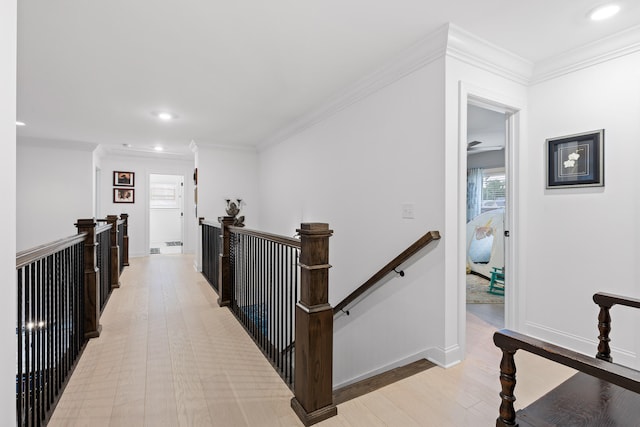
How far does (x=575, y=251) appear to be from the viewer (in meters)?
2.46

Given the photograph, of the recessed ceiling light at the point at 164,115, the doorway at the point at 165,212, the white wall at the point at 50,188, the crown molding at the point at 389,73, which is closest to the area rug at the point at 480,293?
the crown molding at the point at 389,73

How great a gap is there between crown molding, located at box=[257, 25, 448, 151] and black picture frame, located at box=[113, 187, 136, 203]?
16.6ft

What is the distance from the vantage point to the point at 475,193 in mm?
6531

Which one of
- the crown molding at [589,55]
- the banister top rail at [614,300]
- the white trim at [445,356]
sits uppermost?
the crown molding at [589,55]

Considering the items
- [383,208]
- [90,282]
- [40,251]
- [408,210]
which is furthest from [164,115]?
[408,210]

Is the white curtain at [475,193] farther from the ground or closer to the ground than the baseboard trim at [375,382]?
farther from the ground

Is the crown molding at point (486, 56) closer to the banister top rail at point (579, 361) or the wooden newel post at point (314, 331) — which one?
the wooden newel post at point (314, 331)

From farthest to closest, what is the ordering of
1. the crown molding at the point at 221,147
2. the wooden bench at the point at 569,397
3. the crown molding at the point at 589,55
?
the crown molding at the point at 221,147, the crown molding at the point at 589,55, the wooden bench at the point at 569,397

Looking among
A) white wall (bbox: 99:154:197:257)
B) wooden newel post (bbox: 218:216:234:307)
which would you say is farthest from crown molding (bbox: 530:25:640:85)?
white wall (bbox: 99:154:197:257)

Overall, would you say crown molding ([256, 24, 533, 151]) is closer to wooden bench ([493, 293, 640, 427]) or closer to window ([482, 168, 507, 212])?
wooden bench ([493, 293, 640, 427])

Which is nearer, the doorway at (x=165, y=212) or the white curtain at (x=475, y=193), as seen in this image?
the white curtain at (x=475, y=193)

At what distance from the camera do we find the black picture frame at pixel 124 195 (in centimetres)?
715

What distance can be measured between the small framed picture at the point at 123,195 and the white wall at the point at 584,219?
24.6ft

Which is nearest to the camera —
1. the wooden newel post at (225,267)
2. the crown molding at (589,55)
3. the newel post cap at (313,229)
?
the newel post cap at (313,229)
